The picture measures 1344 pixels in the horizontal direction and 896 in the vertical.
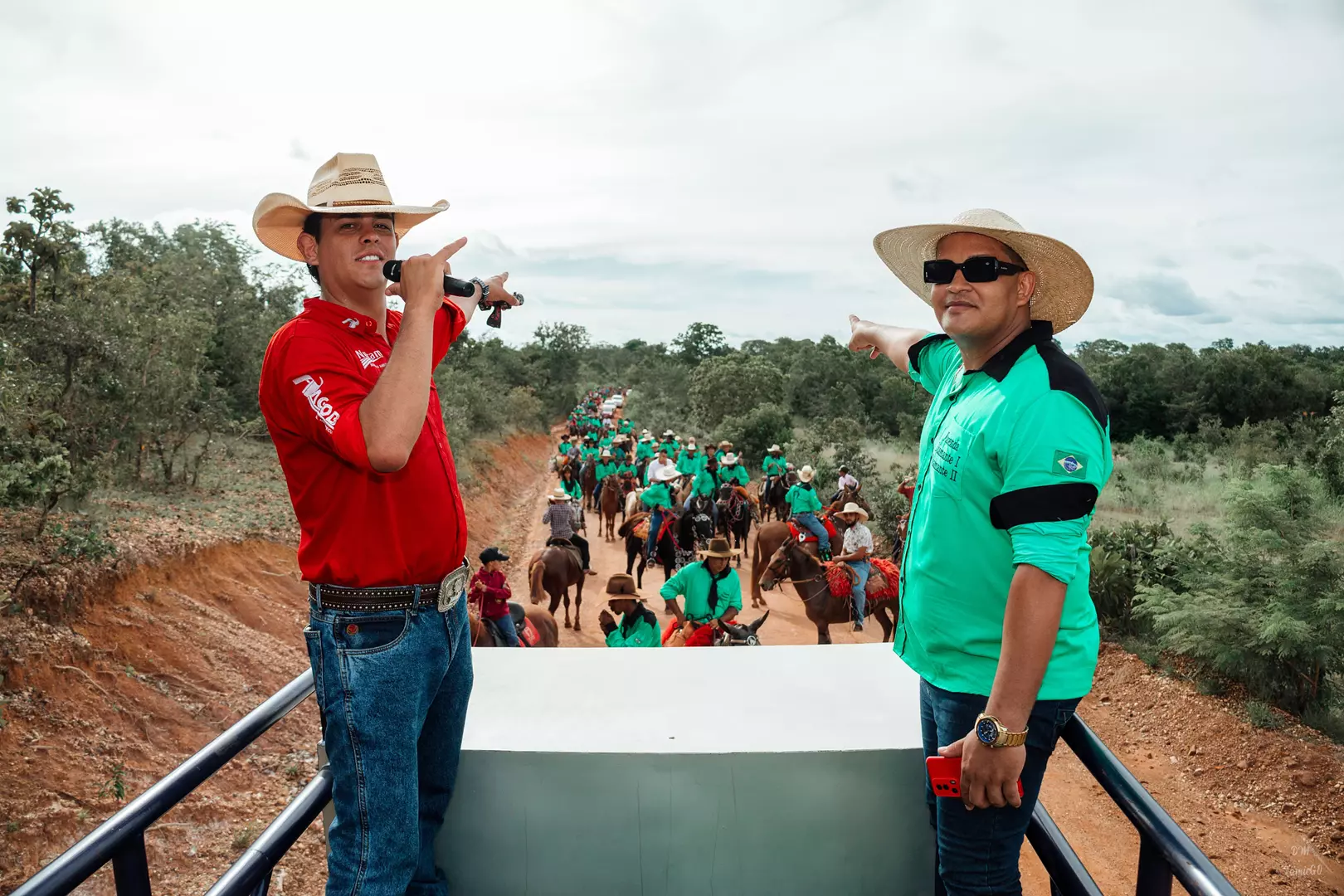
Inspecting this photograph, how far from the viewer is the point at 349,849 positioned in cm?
191

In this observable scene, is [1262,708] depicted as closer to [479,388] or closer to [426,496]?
[426,496]

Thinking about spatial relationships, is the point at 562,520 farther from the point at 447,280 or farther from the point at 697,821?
the point at 447,280

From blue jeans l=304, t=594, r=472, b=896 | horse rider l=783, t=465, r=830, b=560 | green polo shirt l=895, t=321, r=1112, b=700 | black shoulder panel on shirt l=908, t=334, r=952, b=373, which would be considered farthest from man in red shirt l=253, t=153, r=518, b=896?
horse rider l=783, t=465, r=830, b=560

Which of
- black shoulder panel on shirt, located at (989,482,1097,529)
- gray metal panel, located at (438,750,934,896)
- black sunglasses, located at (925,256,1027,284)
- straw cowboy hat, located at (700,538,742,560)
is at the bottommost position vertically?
straw cowboy hat, located at (700,538,742,560)

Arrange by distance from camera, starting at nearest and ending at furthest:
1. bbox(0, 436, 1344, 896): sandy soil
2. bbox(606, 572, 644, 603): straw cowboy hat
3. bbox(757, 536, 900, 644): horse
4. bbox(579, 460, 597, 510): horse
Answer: bbox(0, 436, 1344, 896): sandy soil
bbox(606, 572, 644, 603): straw cowboy hat
bbox(757, 536, 900, 644): horse
bbox(579, 460, 597, 510): horse

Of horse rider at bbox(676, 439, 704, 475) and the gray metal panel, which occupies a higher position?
the gray metal panel

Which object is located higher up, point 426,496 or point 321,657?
point 426,496

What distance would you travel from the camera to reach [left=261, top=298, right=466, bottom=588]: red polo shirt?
1789mm

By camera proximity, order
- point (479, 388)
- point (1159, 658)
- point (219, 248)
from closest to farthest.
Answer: point (1159, 658), point (219, 248), point (479, 388)

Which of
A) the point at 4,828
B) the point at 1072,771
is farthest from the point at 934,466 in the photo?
the point at 1072,771

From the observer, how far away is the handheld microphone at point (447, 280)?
6.70 ft

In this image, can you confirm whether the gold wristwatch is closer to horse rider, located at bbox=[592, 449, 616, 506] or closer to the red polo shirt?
the red polo shirt

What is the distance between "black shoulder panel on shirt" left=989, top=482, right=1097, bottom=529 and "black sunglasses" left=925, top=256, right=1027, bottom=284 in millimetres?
560

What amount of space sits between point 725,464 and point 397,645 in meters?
14.8
